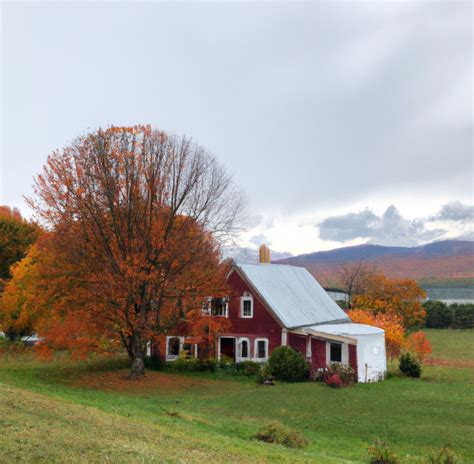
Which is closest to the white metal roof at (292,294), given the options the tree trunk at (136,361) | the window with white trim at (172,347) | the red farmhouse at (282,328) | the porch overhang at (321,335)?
the red farmhouse at (282,328)

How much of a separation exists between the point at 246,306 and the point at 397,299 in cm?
2804

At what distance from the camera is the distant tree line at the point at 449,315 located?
69.1 meters

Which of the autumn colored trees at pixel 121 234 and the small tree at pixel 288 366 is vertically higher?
the autumn colored trees at pixel 121 234

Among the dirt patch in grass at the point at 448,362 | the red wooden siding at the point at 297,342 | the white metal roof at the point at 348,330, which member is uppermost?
the white metal roof at the point at 348,330

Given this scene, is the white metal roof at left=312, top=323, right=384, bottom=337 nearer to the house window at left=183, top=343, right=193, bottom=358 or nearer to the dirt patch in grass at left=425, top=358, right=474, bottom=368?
the house window at left=183, top=343, right=193, bottom=358

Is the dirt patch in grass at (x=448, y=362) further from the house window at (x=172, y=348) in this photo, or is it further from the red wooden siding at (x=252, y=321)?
the house window at (x=172, y=348)

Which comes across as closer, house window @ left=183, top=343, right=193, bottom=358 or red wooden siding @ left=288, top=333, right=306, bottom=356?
red wooden siding @ left=288, top=333, right=306, bottom=356

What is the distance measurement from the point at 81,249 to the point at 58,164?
4447mm

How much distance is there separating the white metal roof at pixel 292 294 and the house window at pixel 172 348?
22.7 ft

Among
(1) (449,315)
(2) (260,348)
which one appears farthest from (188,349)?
(1) (449,315)

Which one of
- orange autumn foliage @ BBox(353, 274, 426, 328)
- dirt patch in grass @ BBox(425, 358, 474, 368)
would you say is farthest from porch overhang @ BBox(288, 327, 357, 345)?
orange autumn foliage @ BBox(353, 274, 426, 328)

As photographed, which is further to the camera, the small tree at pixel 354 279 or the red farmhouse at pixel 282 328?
the small tree at pixel 354 279

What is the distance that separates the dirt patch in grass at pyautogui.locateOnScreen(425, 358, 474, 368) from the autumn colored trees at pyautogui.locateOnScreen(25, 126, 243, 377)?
18.9 metres

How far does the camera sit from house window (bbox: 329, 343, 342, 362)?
29.2 metres
